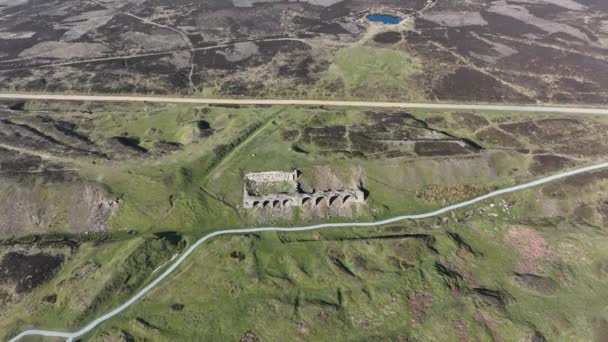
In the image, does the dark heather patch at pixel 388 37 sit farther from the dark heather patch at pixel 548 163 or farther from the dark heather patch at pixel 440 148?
the dark heather patch at pixel 548 163

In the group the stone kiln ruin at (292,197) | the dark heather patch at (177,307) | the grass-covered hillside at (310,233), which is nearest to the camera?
the grass-covered hillside at (310,233)

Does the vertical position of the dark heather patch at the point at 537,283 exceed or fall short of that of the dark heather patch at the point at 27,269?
it falls short

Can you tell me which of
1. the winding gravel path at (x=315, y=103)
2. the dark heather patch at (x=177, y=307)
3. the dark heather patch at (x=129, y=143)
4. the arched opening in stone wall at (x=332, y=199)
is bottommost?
the dark heather patch at (x=177, y=307)

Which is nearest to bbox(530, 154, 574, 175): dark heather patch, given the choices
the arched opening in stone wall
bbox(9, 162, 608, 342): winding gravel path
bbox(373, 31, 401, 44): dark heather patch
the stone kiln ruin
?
bbox(9, 162, 608, 342): winding gravel path

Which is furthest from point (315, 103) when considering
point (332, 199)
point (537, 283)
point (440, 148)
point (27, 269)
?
point (27, 269)

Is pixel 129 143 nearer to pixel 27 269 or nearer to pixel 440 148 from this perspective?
pixel 27 269

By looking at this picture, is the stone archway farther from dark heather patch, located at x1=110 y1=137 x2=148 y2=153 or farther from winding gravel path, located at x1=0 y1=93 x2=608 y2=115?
dark heather patch, located at x1=110 y1=137 x2=148 y2=153

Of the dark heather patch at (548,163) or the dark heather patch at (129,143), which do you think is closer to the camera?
the dark heather patch at (548,163)

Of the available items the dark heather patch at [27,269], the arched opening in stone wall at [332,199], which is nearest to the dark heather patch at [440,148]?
the arched opening in stone wall at [332,199]

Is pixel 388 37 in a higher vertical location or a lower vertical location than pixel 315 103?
higher

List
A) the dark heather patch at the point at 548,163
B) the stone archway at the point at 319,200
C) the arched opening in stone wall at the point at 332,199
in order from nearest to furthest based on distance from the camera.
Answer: the stone archway at the point at 319,200 → the arched opening in stone wall at the point at 332,199 → the dark heather patch at the point at 548,163
